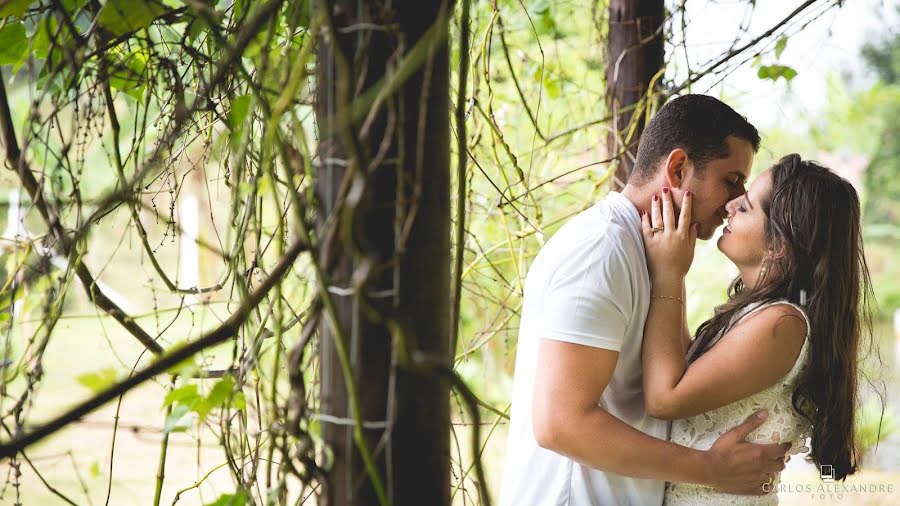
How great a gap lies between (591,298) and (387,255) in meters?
0.79

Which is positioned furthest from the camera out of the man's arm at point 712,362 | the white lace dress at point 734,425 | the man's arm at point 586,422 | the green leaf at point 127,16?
the white lace dress at point 734,425

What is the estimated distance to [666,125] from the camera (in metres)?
1.82

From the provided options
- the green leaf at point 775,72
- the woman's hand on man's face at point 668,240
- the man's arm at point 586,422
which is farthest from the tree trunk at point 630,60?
the man's arm at point 586,422

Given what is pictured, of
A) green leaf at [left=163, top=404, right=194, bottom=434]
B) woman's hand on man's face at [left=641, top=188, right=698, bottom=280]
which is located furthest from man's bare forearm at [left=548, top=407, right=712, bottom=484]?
green leaf at [left=163, top=404, right=194, bottom=434]

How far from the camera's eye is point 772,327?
1.67 metres

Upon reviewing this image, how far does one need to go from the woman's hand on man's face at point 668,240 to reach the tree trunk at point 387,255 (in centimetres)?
95

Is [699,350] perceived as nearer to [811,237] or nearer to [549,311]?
[811,237]

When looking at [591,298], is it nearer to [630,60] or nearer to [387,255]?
[387,255]

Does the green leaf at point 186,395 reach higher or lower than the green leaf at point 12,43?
lower

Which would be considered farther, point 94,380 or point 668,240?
point 668,240

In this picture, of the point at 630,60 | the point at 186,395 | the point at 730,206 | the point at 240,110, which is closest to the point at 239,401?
the point at 186,395

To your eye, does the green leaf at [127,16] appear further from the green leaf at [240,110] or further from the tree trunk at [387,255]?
the tree trunk at [387,255]

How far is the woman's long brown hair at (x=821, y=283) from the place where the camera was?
174cm

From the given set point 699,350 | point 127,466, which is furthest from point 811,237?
point 127,466
